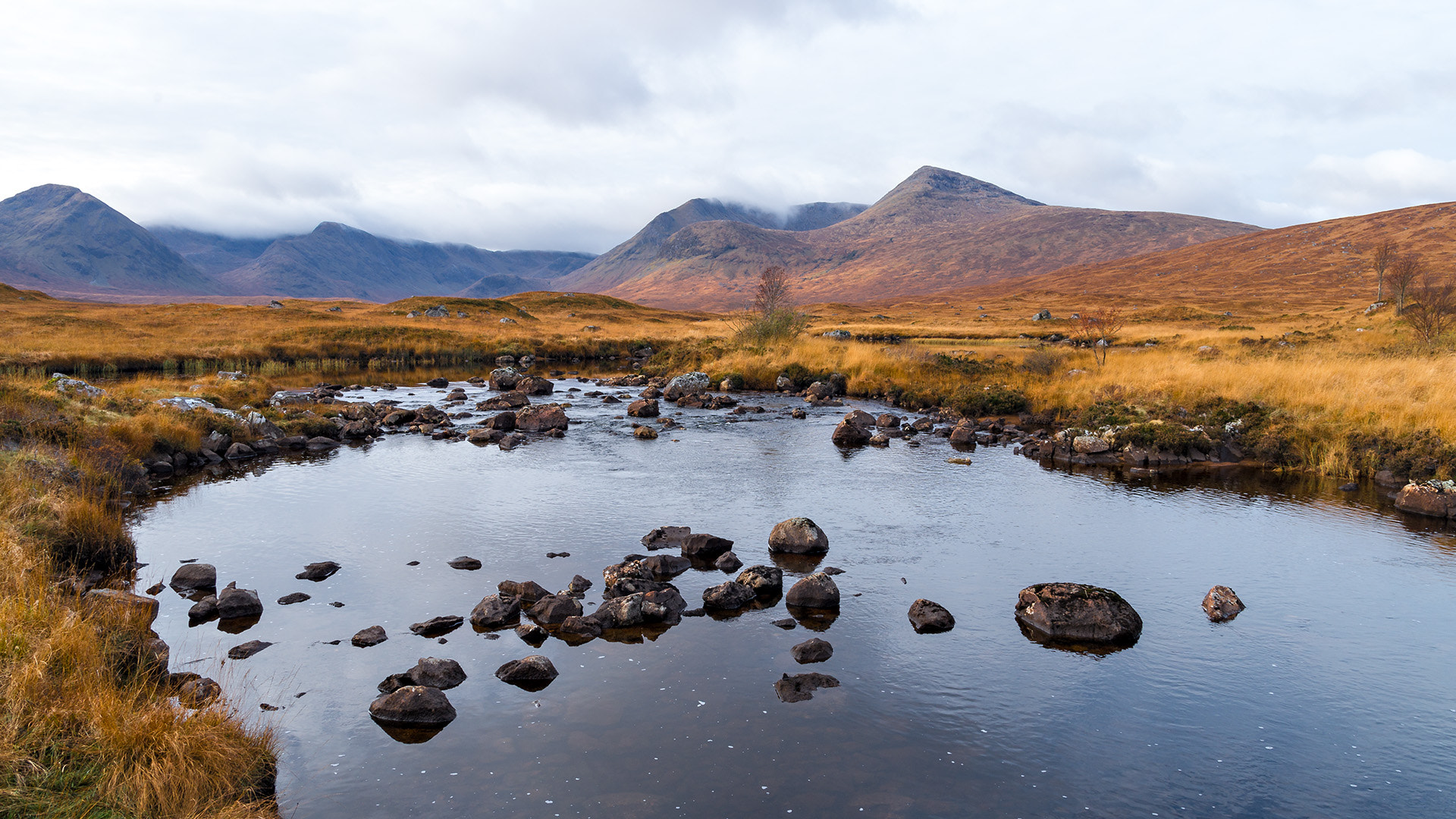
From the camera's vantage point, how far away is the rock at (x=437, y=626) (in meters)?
11.5

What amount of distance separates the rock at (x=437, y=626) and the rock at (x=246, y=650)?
207 centimetres

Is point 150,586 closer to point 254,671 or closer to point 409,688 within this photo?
point 254,671

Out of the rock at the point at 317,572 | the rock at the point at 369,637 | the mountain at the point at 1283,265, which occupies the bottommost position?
the rock at the point at 317,572

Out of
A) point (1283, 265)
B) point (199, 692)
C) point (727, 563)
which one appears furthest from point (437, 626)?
point (1283, 265)

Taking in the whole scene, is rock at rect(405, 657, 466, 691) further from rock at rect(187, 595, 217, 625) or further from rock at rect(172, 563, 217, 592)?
rock at rect(172, 563, 217, 592)

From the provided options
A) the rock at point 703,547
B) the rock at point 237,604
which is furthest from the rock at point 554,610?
the rock at point 237,604

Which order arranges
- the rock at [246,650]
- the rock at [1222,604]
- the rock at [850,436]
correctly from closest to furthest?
the rock at [246,650] < the rock at [1222,604] < the rock at [850,436]

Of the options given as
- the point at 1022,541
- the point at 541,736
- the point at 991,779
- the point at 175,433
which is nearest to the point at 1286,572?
the point at 1022,541

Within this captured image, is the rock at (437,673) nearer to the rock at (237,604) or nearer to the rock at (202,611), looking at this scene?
the rock at (237,604)

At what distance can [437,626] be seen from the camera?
11633 mm

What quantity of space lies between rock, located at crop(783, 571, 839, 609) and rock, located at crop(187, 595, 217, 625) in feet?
31.5

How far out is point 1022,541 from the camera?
16266 millimetres

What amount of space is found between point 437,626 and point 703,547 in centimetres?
536

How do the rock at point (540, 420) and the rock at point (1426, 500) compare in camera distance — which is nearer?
the rock at point (1426, 500)
